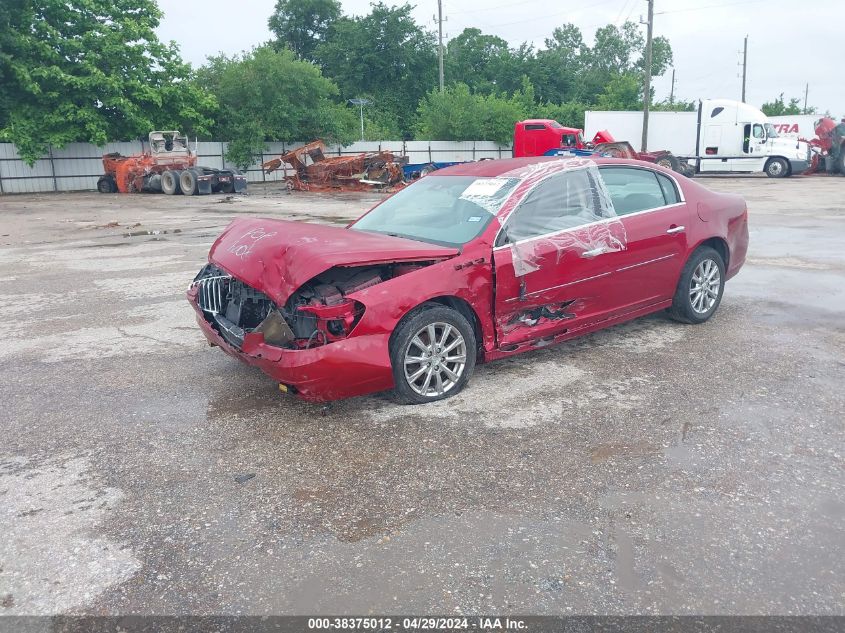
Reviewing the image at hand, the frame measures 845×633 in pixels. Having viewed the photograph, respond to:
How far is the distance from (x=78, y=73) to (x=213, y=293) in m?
30.2

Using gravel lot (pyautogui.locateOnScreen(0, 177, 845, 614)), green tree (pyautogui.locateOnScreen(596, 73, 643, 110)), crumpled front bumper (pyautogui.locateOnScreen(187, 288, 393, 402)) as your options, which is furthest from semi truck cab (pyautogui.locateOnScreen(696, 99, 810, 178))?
crumpled front bumper (pyautogui.locateOnScreen(187, 288, 393, 402))

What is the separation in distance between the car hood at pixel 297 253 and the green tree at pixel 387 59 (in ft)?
164

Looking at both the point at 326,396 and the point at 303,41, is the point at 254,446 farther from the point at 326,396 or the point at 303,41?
the point at 303,41

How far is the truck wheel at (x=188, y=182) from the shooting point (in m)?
26.1

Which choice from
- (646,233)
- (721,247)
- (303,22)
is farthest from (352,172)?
(303,22)

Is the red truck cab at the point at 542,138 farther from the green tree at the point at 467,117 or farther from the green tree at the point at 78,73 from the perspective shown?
the green tree at the point at 78,73

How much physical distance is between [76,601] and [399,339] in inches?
86.9

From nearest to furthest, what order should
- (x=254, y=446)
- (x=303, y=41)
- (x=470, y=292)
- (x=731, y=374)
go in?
(x=254, y=446) → (x=470, y=292) → (x=731, y=374) → (x=303, y=41)

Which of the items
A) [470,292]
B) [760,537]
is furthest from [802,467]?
[470,292]

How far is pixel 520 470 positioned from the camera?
3.63 metres

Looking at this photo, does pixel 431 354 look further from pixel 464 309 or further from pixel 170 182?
pixel 170 182

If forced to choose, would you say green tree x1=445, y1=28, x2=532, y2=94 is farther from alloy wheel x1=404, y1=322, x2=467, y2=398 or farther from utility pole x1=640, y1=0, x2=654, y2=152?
alloy wheel x1=404, y1=322, x2=467, y2=398

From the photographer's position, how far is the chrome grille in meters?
4.93

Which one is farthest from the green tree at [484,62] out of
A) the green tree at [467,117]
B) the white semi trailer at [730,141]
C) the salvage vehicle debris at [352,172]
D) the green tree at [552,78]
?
the salvage vehicle debris at [352,172]
